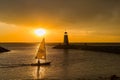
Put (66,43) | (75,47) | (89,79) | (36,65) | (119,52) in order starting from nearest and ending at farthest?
1. (89,79)
2. (36,65)
3. (119,52)
4. (66,43)
5. (75,47)

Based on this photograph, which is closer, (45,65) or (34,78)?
(34,78)

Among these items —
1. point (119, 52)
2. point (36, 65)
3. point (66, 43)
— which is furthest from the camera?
point (66, 43)

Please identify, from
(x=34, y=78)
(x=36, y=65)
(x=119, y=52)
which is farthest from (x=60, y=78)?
(x=119, y=52)

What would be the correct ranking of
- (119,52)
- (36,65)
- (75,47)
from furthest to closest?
(75,47)
(119,52)
(36,65)

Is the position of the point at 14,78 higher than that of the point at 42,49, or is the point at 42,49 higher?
the point at 42,49

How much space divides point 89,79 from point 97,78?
5.00 ft

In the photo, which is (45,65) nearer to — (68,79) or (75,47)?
(68,79)

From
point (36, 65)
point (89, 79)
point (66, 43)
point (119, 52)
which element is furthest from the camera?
point (66, 43)

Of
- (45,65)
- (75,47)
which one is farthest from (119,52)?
(75,47)

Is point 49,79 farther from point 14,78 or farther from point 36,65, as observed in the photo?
point 36,65

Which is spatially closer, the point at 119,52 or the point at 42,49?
the point at 42,49

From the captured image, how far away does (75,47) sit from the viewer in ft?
630

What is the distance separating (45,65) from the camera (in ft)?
206

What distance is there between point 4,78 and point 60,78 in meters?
8.73
